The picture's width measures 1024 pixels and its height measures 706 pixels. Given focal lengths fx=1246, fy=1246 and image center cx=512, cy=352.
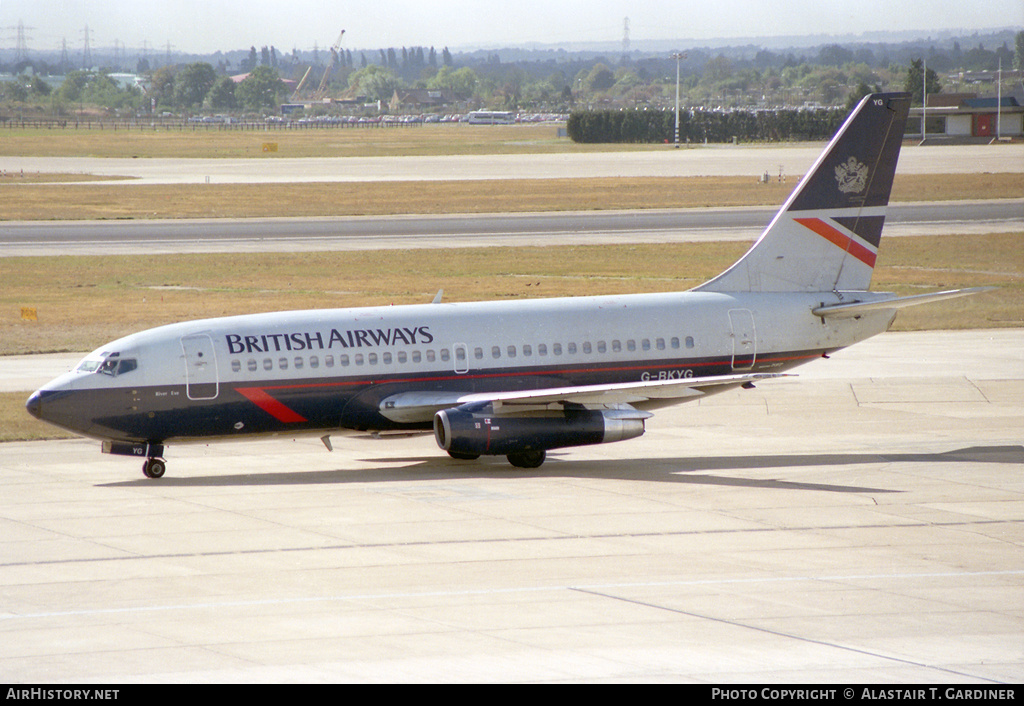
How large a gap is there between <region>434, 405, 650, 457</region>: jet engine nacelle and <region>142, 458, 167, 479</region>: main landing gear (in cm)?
728

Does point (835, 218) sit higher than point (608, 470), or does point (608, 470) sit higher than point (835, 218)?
point (835, 218)

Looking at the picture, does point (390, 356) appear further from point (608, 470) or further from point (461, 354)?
point (608, 470)

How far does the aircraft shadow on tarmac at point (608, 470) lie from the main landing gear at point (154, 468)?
264 millimetres

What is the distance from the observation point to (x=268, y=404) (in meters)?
32.6

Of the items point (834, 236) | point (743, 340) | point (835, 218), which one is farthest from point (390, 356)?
point (835, 218)

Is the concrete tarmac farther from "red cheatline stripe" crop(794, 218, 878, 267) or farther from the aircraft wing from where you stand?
"red cheatline stripe" crop(794, 218, 878, 267)

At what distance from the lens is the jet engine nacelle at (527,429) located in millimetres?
31938

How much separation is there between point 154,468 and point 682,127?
169203 millimetres

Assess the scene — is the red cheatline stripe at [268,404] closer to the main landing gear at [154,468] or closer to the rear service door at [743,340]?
the main landing gear at [154,468]

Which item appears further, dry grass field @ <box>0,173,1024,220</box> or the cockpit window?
dry grass field @ <box>0,173,1024,220</box>

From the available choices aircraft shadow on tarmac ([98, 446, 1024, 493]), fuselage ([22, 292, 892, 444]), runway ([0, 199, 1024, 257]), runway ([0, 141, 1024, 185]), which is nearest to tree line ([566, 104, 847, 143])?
runway ([0, 141, 1024, 185])

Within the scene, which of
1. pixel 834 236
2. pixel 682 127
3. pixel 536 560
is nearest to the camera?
pixel 536 560

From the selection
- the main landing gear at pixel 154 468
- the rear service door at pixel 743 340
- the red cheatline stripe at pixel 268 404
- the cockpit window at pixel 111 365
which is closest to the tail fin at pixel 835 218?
the rear service door at pixel 743 340

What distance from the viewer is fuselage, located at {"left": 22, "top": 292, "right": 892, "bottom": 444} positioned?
105 ft
